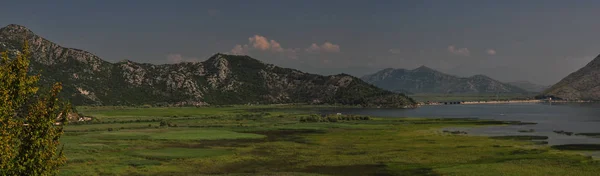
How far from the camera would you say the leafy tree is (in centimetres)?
1739

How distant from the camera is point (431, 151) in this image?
8775 centimetres

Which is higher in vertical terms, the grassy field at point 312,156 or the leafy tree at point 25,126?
the leafy tree at point 25,126

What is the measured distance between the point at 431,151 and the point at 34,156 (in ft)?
256

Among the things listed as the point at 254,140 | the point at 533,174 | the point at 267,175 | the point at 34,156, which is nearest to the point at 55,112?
the point at 34,156

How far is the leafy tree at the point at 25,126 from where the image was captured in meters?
17.4

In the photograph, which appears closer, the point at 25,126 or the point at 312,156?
the point at 25,126

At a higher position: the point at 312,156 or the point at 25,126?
the point at 25,126

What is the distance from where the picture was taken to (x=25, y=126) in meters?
18.5

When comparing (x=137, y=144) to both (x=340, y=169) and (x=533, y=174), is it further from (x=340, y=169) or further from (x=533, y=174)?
(x=533, y=174)

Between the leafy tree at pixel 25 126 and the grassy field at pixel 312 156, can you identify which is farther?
the grassy field at pixel 312 156

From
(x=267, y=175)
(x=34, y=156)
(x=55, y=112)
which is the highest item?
(x=55, y=112)

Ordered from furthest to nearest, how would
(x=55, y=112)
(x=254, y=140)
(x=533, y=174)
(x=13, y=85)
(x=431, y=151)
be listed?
(x=254, y=140), (x=431, y=151), (x=533, y=174), (x=55, y=112), (x=13, y=85)

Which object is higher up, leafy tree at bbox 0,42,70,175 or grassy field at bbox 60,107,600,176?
leafy tree at bbox 0,42,70,175

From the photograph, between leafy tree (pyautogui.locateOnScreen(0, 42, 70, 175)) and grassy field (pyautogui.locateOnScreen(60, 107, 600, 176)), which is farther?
grassy field (pyautogui.locateOnScreen(60, 107, 600, 176))
